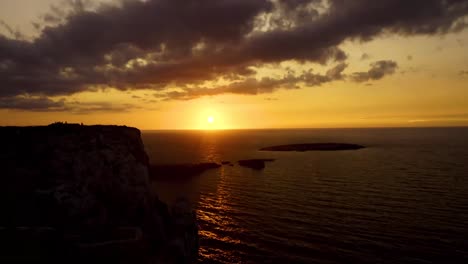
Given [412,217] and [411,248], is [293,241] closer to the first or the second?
[411,248]

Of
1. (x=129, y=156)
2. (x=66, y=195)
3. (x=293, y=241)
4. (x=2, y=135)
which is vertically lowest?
(x=293, y=241)

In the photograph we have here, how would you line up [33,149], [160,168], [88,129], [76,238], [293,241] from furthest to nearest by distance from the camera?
[160,168] < [293,241] < [88,129] < [33,149] < [76,238]

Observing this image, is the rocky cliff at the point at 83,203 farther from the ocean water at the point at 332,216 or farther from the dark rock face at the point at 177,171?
the dark rock face at the point at 177,171

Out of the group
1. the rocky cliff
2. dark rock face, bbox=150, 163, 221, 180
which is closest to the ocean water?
dark rock face, bbox=150, 163, 221, 180

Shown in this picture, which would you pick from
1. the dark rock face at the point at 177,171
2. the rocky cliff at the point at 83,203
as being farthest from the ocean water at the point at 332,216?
the rocky cliff at the point at 83,203

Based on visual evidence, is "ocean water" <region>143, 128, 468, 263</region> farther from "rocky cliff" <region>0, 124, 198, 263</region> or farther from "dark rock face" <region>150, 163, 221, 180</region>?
"rocky cliff" <region>0, 124, 198, 263</region>

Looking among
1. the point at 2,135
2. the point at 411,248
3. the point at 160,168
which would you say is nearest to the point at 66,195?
the point at 2,135

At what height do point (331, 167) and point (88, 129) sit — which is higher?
point (88, 129)
